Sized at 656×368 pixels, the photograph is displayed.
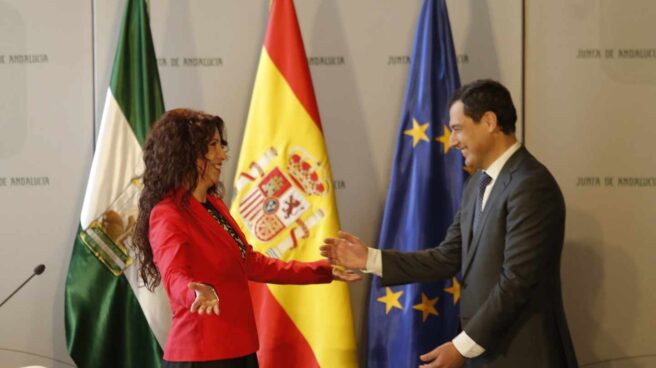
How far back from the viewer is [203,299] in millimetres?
1904

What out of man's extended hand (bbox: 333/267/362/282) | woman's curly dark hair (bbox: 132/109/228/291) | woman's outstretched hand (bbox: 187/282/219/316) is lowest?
man's extended hand (bbox: 333/267/362/282)

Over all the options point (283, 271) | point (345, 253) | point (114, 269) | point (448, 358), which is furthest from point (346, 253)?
point (114, 269)

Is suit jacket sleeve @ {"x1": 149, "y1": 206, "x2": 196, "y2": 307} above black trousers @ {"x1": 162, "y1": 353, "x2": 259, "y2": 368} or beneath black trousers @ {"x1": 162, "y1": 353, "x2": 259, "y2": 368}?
above

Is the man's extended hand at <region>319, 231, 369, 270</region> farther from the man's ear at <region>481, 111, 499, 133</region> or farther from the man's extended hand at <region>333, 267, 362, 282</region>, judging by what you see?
the man's ear at <region>481, 111, 499, 133</region>

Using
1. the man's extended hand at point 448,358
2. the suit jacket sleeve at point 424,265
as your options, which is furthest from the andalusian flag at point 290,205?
the man's extended hand at point 448,358

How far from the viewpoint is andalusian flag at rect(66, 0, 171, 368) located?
3.14 metres

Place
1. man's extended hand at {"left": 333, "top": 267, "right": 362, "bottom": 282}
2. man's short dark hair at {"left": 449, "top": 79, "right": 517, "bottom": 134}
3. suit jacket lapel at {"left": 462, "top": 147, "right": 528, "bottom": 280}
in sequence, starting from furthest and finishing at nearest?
man's extended hand at {"left": 333, "top": 267, "right": 362, "bottom": 282}, man's short dark hair at {"left": 449, "top": 79, "right": 517, "bottom": 134}, suit jacket lapel at {"left": 462, "top": 147, "right": 528, "bottom": 280}

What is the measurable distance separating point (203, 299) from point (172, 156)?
517 mm

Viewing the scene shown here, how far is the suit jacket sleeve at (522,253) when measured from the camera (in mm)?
2219

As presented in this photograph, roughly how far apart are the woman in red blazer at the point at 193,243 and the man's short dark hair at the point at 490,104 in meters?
0.89

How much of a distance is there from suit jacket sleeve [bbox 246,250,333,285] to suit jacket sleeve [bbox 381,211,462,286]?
0.80ft

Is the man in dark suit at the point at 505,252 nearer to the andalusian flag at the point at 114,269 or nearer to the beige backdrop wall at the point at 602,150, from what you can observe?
the beige backdrop wall at the point at 602,150

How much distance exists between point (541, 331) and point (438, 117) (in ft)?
4.25

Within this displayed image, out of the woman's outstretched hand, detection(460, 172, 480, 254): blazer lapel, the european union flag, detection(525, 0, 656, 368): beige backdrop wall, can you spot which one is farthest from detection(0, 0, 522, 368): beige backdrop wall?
the woman's outstretched hand
